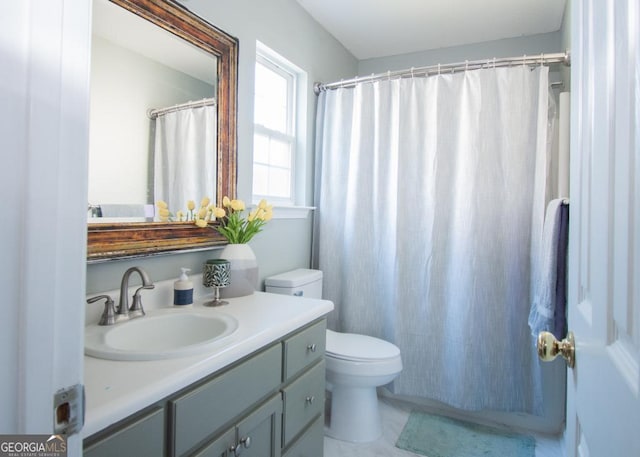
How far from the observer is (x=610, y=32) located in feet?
1.85

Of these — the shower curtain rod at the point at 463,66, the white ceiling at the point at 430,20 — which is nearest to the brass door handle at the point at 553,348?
the shower curtain rod at the point at 463,66

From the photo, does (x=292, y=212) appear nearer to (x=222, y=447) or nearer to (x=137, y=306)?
(x=137, y=306)

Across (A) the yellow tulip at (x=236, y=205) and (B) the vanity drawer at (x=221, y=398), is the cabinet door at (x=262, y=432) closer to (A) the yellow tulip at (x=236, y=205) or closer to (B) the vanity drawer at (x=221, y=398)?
(B) the vanity drawer at (x=221, y=398)

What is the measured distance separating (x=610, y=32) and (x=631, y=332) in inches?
17.0

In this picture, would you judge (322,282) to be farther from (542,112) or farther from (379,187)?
(542,112)

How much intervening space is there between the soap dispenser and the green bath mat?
138cm

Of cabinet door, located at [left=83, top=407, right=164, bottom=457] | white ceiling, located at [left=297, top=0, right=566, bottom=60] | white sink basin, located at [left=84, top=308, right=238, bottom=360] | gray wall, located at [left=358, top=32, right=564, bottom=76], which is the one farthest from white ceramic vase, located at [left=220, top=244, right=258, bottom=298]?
gray wall, located at [left=358, top=32, right=564, bottom=76]

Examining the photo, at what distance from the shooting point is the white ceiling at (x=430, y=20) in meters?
2.26

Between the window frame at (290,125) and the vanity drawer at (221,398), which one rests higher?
the window frame at (290,125)

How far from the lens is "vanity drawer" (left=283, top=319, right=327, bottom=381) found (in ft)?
4.38

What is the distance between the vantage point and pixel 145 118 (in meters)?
1.42

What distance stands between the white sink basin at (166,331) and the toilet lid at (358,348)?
33.8 inches

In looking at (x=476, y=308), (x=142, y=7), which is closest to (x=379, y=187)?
(x=476, y=308)

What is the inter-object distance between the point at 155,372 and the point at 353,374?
128cm
